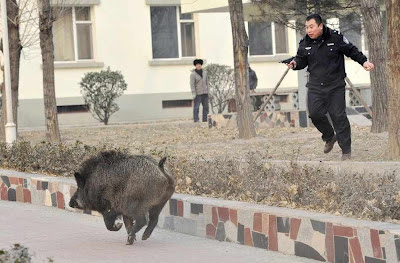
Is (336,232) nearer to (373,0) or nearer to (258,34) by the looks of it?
(373,0)

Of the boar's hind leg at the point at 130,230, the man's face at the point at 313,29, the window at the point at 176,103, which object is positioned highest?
the man's face at the point at 313,29

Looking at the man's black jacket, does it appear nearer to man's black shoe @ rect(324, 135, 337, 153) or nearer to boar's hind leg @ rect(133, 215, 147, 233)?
man's black shoe @ rect(324, 135, 337, 153)

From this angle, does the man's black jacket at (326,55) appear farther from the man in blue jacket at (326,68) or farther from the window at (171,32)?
the window at (171,32)

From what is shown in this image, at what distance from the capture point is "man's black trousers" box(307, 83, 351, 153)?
1370cm

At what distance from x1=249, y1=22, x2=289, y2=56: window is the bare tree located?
10.5ft

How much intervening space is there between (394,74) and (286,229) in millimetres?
4951

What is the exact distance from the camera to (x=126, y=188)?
9523mm

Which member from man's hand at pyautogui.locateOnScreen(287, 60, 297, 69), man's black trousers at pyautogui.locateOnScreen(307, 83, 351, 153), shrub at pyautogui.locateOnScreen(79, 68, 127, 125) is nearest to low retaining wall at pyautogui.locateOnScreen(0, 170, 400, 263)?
man's hand at pyautogui.locateOnScreen(287, 60, 297, 69)

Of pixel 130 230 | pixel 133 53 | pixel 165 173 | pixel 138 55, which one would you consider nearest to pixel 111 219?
pixel 130 230

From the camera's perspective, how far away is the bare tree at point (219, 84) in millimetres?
34812

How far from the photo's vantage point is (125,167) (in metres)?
9.63

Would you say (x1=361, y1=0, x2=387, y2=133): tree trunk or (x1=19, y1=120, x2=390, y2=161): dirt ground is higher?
(x1=361, y1=0, x2=387, y2=133): tree trunk

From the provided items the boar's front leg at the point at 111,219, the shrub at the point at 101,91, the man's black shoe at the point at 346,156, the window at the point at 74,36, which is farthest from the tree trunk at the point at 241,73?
the window at the point at 74,36

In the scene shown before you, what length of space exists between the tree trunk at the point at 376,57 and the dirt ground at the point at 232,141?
1.15 ft
